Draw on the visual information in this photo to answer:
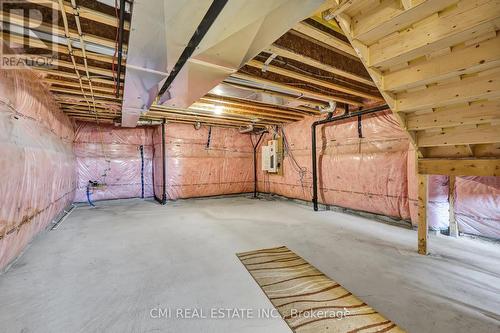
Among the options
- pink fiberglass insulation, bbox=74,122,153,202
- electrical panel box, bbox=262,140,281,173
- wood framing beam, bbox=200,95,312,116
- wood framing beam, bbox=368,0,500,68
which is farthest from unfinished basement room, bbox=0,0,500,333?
electrical panel box, bbox=262,140,281,173

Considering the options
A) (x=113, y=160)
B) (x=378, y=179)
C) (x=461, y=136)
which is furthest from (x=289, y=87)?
(x=113, y=160)

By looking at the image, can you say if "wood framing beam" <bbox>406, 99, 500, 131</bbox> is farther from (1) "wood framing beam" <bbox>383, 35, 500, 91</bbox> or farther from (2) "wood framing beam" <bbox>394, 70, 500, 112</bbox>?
(1) "wood framing beam" <bbox>383, 35, 500, 91</bbox>

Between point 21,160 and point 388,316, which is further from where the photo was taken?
point 21,160

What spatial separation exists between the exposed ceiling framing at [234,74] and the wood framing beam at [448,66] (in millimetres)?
544

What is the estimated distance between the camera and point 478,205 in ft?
9.12

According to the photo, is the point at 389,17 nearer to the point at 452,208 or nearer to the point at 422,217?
the point at 422,217

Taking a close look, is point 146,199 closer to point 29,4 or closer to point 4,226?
point 4,226

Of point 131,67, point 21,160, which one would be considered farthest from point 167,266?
point 131,67

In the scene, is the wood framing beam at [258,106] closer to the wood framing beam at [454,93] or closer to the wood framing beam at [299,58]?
the wood framing beam at [299,58]

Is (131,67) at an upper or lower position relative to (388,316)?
upper

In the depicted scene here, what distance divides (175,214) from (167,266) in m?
2.39

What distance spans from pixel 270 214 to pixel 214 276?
2514 mm

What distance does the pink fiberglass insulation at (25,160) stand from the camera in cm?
190

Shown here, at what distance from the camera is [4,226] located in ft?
6.09
